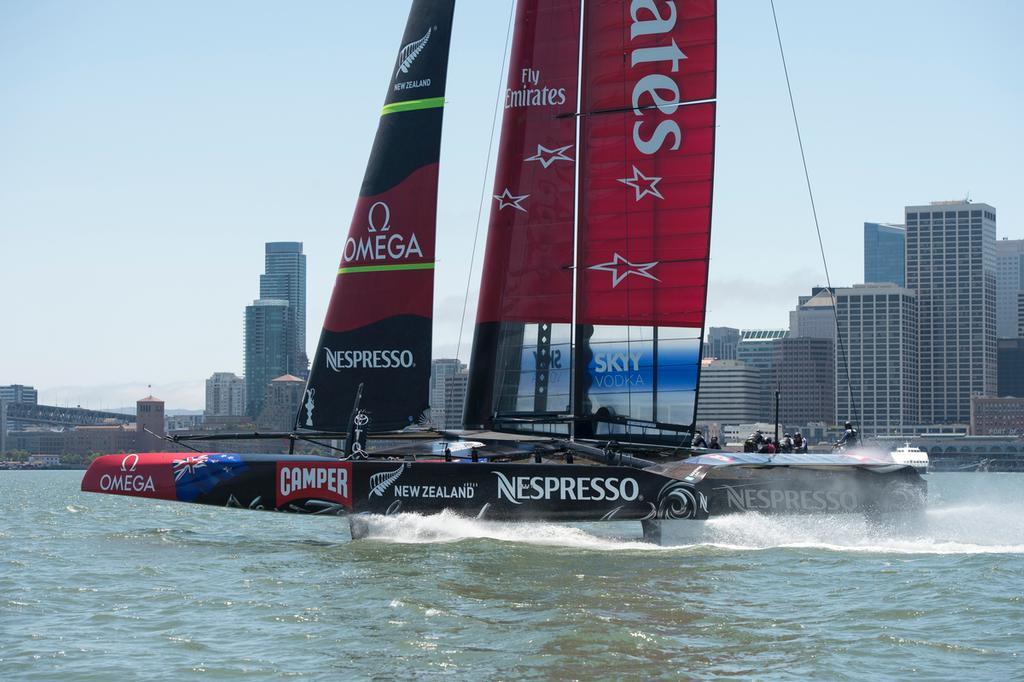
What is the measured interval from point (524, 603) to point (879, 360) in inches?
6806

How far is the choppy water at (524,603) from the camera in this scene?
31.7ft

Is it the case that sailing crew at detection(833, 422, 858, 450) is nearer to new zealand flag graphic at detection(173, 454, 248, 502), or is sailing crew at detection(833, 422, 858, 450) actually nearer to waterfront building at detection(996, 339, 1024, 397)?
new zealand flag graphic at detection(173, 454, 248, 502)

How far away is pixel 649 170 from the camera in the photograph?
59.1 ft

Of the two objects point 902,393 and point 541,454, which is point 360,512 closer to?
point 541,454

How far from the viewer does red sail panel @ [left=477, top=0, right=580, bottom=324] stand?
18.4 m

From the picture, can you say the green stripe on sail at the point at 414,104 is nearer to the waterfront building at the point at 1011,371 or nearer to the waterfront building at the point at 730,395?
the waterfront building at the point at 730,395

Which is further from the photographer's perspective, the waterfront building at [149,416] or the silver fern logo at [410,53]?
the waterfront building at [149,416]

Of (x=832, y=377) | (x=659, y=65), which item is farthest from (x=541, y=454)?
(x=832, y=377)

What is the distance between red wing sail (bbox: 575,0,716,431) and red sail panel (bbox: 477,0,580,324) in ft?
1.15

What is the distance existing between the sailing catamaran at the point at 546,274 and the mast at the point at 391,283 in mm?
26

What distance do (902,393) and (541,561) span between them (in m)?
173

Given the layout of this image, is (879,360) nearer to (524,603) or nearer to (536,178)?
(536,178)

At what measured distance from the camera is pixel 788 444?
→ 1884cm

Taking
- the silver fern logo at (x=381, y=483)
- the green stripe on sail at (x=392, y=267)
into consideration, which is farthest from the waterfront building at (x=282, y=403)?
the silver fern logo at (x=381, y=483)
